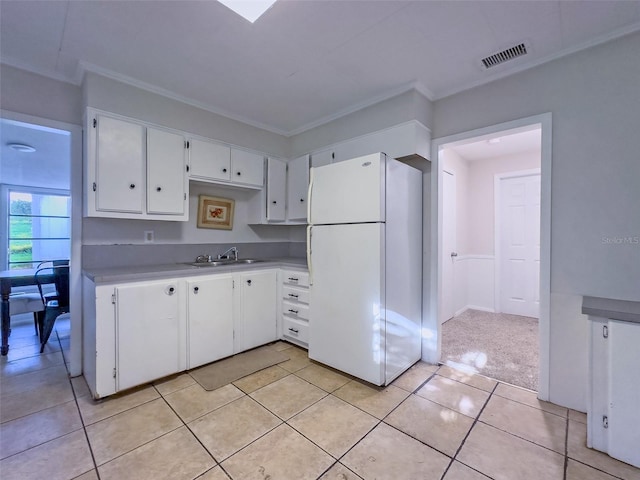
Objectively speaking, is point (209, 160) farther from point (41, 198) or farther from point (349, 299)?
point (41, 198)

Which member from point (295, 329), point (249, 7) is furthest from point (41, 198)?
point (249, 7)

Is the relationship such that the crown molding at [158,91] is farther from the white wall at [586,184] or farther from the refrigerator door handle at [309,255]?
the white wall at [586,184]

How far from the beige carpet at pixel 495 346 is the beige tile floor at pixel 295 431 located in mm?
230

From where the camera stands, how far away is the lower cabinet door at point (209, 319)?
243 cm

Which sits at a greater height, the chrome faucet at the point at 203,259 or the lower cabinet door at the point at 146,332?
the chrome faucet at the point at 203,259

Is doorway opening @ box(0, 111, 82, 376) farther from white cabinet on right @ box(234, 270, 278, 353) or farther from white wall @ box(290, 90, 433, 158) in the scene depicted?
white wall @ box(290, 90, 433, 158)

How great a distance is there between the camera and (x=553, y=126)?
80.0 inches

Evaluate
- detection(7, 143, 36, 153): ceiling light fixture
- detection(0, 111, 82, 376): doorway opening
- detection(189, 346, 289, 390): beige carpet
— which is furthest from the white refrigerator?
detection(7, 143, 36, 153): ceiling light fixture

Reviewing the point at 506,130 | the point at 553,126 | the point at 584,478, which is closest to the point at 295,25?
the point at 506,130

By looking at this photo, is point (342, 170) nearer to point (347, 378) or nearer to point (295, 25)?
point (295, 25)

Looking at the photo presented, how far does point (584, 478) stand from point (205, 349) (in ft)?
8.50

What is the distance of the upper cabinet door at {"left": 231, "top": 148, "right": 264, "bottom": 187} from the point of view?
10.0 feet

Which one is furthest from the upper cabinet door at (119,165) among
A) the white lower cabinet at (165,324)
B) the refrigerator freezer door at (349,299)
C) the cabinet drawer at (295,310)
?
the cabinet drawer at (295,310)

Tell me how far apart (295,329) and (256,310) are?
46 cm
